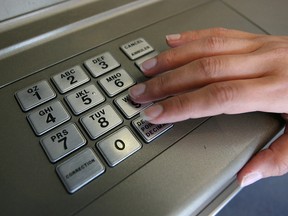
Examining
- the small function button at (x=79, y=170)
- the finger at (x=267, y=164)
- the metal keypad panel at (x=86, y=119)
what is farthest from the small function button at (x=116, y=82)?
the finger at (x=267, y=164)

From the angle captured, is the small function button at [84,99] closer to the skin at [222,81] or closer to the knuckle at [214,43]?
the skin at [222,81]

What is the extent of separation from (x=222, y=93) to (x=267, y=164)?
0.17 m

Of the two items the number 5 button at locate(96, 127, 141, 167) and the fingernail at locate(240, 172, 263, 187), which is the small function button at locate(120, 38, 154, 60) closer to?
the number 5 button at locate(96, 127, 141, 167)

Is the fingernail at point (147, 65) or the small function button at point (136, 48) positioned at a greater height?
the small function button at point (136, 48)

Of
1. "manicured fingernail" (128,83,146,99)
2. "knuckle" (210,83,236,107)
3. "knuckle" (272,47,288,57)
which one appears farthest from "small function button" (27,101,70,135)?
"knuckle" (272,47,288,57)

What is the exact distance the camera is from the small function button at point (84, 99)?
421 mm

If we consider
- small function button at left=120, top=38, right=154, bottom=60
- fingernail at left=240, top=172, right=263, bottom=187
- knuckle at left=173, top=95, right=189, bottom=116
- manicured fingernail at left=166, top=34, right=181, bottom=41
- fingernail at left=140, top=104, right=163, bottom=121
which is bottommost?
fingernail at left=240, top=172, right=263, bottom=187

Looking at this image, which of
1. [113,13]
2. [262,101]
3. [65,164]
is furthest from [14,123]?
[262,101]

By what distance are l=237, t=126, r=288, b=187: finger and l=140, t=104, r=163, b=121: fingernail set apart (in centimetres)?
18

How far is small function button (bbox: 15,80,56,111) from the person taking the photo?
1.35 feet

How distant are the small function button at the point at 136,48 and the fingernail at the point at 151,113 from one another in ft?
0.39

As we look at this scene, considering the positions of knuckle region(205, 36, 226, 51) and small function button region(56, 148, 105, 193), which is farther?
knuckle region(205, 36, 226, 51)

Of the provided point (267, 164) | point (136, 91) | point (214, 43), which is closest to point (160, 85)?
point (136, 91)

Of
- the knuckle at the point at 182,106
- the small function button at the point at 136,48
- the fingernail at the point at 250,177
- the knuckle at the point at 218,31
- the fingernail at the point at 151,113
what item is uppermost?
the small function button at the point at 136,48
